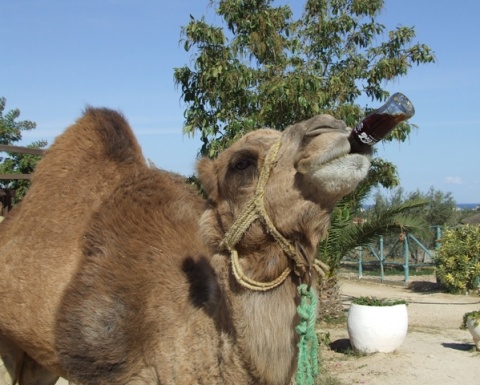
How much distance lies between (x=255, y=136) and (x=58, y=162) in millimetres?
1628

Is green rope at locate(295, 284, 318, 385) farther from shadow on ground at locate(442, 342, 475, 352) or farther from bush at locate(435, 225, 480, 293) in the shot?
bush at locate(435, 225, 480, 293)

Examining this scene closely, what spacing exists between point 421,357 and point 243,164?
7231 mm

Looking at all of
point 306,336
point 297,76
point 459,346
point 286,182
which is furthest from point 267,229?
point 459,346

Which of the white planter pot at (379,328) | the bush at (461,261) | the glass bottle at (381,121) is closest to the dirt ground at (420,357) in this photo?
the white planter pot at (379,328)

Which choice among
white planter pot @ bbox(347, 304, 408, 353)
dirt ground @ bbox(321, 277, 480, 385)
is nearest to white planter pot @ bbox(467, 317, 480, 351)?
dirt ground @ bbox(321, 277, 480, 385)

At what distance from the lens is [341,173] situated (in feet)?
7.02

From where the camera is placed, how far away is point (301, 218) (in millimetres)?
2312

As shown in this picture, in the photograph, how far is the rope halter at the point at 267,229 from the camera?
2.38 m

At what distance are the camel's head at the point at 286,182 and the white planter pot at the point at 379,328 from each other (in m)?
6.54

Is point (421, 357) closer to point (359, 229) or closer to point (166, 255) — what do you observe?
point (359, 229)

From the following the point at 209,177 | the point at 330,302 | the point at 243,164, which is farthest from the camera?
the point at 330,302

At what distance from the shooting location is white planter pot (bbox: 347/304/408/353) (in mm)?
8609

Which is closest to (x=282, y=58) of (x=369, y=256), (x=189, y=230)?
(x=189, y=230)

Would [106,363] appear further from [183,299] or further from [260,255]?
[260,255]
